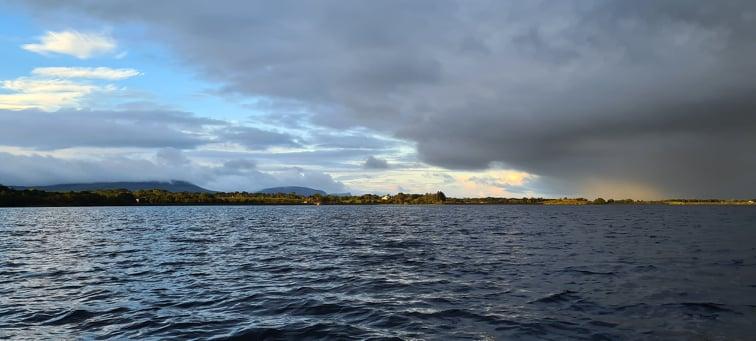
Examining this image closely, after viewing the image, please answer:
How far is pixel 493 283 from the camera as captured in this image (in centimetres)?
2892

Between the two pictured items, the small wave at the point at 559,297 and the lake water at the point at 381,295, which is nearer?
the lake water at the point at 381,295

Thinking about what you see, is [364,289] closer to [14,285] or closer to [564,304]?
[564,304]

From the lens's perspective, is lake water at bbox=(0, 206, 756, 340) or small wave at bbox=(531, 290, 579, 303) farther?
small wave at bbox=(531, 290, 579, 303)

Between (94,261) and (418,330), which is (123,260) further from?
(418,330)

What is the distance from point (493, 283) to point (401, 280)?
5.52 meters

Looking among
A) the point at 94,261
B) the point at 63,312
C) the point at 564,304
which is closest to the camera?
the point at 63,312

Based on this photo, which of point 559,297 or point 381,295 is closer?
point 559,297

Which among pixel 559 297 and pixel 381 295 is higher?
pixel 559 297

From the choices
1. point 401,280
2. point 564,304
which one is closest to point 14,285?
point 401,280

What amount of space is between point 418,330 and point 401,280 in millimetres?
12029

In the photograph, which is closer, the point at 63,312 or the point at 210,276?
the point at 63,312

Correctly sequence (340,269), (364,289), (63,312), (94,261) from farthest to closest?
(94,261)
(340,269)
(364,289)
(63,312)

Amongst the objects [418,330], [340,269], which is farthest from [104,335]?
[340,269]

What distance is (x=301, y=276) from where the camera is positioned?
1262 inches
